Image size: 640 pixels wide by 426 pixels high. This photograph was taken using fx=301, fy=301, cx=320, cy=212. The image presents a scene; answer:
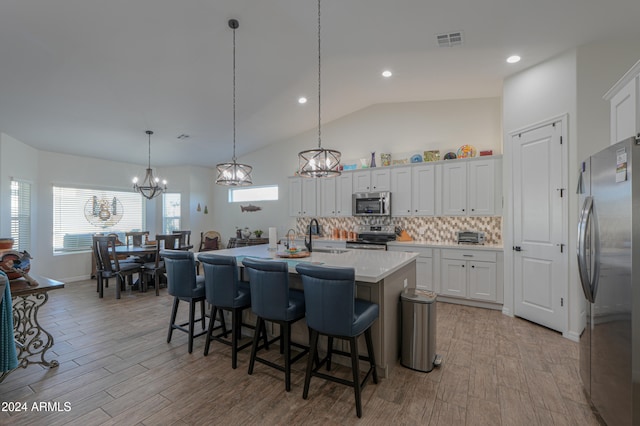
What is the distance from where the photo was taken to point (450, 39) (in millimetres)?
3441

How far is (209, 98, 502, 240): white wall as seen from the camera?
5102 mm

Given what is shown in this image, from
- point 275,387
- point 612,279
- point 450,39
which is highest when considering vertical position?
point 450,39

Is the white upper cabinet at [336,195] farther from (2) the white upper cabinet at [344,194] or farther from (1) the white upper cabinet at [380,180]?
(1) the white upper cabinet at [380,180]

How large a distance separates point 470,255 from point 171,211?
23.6ft

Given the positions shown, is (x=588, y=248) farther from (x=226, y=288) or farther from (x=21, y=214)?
(x=21, y=214)

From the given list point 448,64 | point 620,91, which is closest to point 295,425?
point 620,91

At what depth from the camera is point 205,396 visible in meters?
2.37

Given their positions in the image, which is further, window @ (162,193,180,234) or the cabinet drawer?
window @ (162,193,180,234)

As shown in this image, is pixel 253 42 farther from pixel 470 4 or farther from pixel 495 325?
pixel 495 325

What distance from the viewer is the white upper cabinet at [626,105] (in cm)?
197

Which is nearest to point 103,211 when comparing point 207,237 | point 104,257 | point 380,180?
point 104,257

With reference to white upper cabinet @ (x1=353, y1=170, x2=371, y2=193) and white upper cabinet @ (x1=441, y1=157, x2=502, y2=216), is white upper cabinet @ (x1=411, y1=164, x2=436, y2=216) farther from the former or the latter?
white upper cabinet @ (x1=353, y1=170, x2=371, y2=193)

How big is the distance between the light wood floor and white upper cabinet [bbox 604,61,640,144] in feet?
6.65

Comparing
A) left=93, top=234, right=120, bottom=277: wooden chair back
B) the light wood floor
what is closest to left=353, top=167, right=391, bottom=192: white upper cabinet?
the light wood floor
